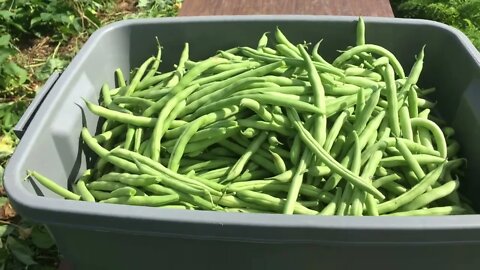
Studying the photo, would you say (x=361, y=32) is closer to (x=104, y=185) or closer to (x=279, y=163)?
(x=279, y=163)

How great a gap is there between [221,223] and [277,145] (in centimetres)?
32

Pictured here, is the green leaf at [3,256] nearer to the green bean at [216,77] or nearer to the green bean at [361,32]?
the green bean at [216,77]

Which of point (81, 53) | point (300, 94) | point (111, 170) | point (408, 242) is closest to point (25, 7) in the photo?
point (81, 53)

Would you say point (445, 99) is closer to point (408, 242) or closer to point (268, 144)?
point (268, 144)

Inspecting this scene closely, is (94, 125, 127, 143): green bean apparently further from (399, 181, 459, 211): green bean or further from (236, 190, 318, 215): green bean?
(399, 181, 459, 211): green bean

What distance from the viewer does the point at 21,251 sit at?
1496mm

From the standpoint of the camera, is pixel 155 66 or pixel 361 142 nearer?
pixel 361 142

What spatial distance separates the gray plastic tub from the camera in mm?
832

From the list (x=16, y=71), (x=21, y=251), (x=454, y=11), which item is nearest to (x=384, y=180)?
(x=21, y=251)

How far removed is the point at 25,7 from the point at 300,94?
1859mm

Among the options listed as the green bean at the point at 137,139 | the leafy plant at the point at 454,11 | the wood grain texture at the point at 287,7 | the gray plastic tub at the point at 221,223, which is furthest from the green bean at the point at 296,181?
the leafy plant at the point at 454,11

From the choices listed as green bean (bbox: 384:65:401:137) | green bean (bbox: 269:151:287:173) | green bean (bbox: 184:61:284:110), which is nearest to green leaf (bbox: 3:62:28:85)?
green bean (bbox: 184:61:284:110)

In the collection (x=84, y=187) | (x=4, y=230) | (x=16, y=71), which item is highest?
(x=84, y=187)

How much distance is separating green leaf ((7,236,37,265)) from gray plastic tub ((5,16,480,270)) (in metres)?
0.42
